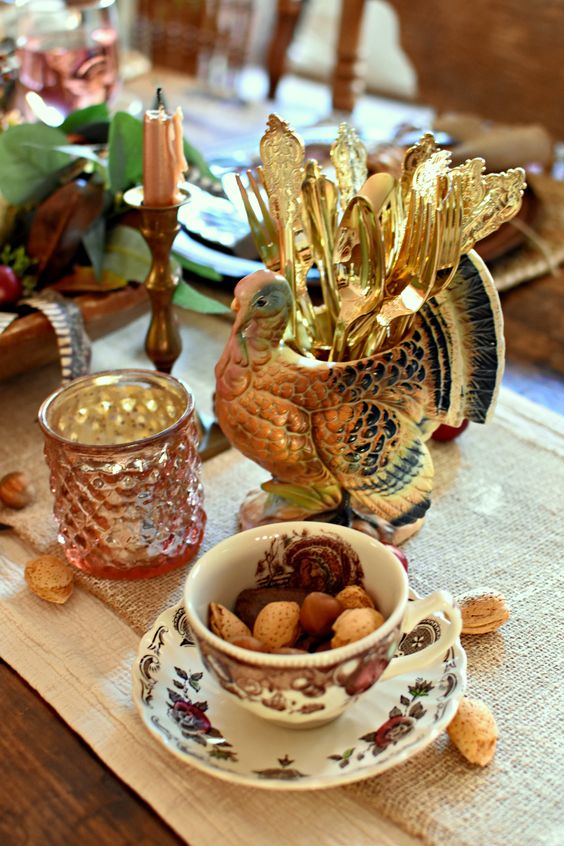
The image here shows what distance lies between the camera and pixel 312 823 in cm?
41

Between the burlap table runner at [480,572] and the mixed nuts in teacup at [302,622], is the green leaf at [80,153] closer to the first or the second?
the burlap table runner at [480,572]

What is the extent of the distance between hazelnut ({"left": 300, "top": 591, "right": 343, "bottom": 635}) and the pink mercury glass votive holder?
13 centimetres

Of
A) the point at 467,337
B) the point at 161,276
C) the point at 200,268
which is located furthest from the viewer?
the point at 200,268

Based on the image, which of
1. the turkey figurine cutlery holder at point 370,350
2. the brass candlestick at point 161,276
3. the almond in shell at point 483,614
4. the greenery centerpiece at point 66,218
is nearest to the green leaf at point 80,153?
the greenery centerpiece at point 66,218

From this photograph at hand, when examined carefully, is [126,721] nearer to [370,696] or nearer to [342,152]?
[370,696]

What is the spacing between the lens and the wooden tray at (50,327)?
25.9 inches

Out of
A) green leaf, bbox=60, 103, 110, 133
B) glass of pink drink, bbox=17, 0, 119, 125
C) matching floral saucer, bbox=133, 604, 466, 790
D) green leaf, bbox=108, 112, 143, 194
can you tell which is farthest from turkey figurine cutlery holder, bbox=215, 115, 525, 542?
glass of pink drink, bbox=17, 0, 119, 125

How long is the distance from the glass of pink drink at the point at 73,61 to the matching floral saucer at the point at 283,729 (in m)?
0.61

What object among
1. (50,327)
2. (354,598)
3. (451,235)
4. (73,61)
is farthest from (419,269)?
(73,61)

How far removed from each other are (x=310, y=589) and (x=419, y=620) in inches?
2.5

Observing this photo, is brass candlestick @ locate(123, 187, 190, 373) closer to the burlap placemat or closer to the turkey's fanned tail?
the turkey's fanned tail

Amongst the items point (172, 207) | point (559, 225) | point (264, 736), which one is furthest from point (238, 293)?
point (559, 225)

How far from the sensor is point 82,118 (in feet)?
2.70

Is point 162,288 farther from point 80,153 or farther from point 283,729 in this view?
point 283,729
